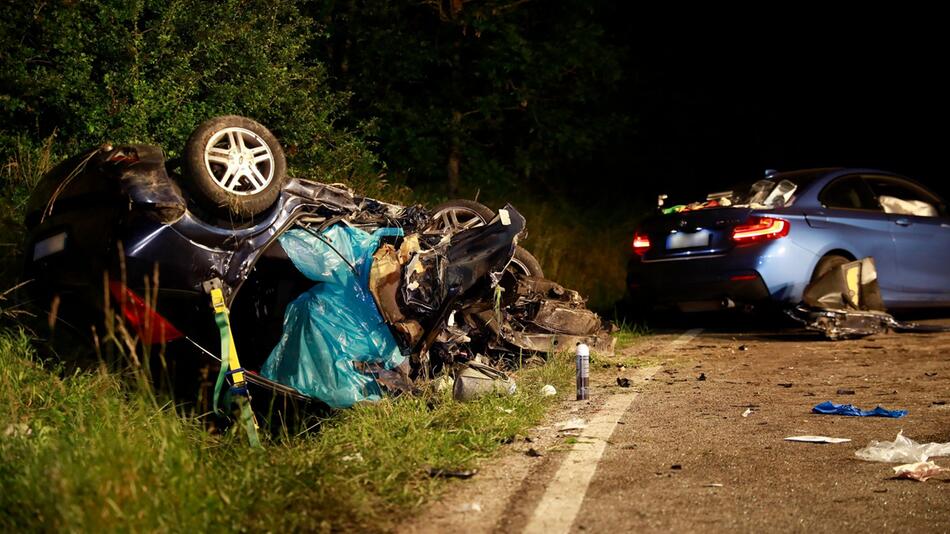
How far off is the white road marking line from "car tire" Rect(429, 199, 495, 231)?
6.08 feet

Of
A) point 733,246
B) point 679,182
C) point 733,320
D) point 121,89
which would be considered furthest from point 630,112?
point 121,89

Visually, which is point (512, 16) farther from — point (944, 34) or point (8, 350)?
point (944, 34)

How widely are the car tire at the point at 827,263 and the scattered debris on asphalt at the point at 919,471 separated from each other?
17.8 feet

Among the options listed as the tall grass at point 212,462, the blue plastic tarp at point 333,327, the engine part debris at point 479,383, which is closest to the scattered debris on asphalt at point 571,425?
the tall grass at point 212,462

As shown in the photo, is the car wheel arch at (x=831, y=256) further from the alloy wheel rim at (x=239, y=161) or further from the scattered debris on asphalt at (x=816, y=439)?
the alloy wheel rim at (x=239, y=161)

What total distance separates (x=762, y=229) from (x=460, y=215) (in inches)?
149

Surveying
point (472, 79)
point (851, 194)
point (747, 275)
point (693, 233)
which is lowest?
point (747, 275)

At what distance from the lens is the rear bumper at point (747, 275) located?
10562mm

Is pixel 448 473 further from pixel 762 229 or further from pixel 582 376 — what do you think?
pixel 762 229

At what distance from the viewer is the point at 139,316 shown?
5992 millimetres

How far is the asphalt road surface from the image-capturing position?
181 inches

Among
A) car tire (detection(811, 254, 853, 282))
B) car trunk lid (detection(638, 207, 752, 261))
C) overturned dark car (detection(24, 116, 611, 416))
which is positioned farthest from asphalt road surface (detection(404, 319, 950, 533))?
car trunk lid (detection(638, 207, 752, 261))

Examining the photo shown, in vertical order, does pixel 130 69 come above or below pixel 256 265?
above

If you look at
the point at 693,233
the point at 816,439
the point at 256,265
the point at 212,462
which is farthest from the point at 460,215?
the point at 212,462
